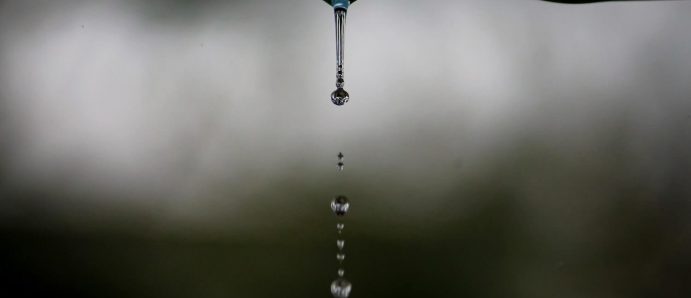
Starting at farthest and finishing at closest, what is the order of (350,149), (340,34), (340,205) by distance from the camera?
1. (350,149)
2. (340,205)
3. (340,34)

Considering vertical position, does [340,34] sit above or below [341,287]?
above

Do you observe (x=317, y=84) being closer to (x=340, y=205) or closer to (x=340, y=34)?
(x=340, y=205)

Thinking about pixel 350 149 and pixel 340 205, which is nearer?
pixel 340 205

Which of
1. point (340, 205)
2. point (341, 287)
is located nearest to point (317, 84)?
point (340, 205)

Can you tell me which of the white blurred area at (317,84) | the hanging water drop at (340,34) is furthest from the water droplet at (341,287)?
the hanging water drop at (340,34)

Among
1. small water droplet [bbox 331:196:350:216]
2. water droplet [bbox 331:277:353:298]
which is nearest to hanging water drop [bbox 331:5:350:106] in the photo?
small water droplet [bbox 331:196:350:216]

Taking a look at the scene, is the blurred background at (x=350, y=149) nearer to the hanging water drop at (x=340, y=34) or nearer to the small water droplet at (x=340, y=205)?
the small water droplet at (x=340, y=205)

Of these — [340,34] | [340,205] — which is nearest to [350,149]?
[340,205]

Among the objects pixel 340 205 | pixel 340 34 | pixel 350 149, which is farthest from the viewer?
pixel 350 149

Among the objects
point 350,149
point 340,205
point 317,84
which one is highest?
point 317,84
